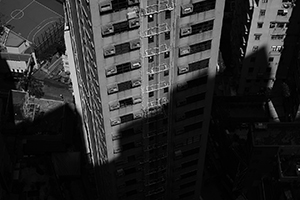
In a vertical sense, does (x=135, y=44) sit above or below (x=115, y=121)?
above

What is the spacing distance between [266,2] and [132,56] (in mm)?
59462

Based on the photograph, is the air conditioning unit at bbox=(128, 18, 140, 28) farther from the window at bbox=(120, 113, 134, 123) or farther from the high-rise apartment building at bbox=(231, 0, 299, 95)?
the high-rise apartment building at bbox=(231, 0, 299, 95)

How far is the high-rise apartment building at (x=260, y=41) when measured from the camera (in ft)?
383

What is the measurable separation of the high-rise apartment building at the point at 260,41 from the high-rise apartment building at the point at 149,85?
46.5 m

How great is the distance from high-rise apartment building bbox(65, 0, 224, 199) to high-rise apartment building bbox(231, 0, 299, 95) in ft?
153

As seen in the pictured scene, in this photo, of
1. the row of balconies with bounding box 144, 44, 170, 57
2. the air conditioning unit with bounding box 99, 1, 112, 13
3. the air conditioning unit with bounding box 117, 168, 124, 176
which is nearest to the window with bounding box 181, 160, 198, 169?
the air conditioning unit with bounding box 117, 168, 124, 176

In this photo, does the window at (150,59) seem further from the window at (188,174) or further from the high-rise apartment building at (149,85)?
the window at (188,174)

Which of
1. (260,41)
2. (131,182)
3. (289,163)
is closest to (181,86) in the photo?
(131,182)

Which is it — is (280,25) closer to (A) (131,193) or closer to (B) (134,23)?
(A) (131,193)

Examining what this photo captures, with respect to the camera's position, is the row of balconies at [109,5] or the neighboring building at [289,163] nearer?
the row of balconies at [109,5]

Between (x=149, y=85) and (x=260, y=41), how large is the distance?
6107cm

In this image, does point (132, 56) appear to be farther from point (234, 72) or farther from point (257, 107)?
point (234, 72)

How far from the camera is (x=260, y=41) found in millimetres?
123125

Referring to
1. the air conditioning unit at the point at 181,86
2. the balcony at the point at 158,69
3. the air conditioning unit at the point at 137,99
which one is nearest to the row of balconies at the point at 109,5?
the balcony at the point at 158,69
